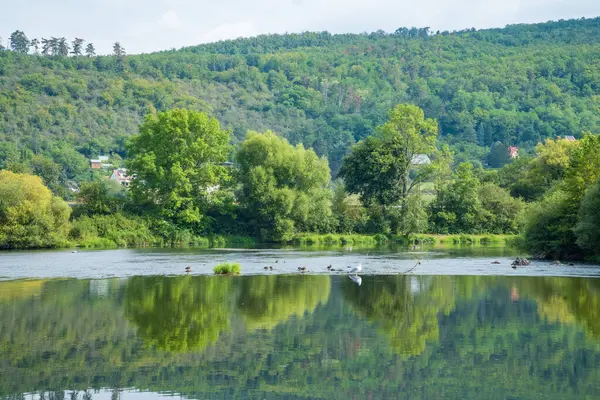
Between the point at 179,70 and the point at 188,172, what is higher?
the point at 179,70

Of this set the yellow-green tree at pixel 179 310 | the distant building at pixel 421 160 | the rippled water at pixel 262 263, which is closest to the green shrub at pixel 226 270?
the rippled water at pixel 262 263

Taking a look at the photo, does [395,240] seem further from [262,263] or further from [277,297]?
[277,297]

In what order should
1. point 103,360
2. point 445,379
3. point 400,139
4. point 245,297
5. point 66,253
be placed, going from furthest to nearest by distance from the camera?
point 400,139 < point 66,253 < point 245,297 < point 103,360 < point 445,379

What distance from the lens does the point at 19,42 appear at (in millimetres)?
184000

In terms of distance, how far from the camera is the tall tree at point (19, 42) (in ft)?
602

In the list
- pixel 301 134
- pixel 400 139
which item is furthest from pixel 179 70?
pixel 400 139

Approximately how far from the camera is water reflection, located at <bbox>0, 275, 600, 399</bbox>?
17078 millimetres

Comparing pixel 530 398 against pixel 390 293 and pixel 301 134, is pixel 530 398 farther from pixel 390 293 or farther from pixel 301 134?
pixel 301 134

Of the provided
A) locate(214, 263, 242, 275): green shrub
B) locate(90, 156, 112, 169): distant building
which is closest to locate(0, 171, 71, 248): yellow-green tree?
locate(214, 263, 242, 275): green shrub

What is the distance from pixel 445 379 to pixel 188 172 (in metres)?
58.1

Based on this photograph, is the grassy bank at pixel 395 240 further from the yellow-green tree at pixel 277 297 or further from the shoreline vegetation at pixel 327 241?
the yellow-green tree at pixel 277 297

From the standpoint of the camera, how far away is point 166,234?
71688 millimetres

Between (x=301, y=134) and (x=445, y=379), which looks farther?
(x=301, y=134)

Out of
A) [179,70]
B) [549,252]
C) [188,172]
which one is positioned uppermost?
[179,70]
